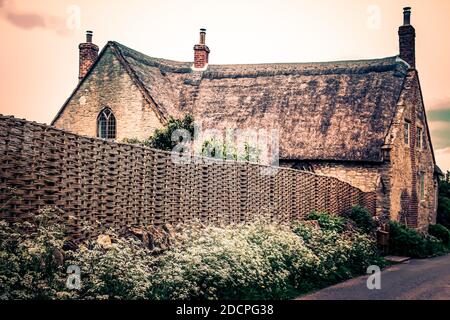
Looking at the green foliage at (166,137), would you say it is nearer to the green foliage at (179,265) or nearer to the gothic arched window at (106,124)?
the gothic arched window at (106,124)

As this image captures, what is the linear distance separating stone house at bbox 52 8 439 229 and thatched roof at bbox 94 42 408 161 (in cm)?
6

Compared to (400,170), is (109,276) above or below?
below

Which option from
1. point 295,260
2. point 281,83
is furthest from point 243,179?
point 281,83

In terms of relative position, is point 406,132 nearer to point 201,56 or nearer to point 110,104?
point 201,56

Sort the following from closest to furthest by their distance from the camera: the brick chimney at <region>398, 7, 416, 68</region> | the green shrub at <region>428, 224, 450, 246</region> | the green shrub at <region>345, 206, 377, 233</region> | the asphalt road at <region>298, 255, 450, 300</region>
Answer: the asphalt road at <region>298, 255, 450, 300</region>
the green shrub at <region>345, 206, 377, 233</region>
the green shrub at <region>428, 224, 450, 246</region>
the brick chimney at <region>398, 7, 416, 68</region>

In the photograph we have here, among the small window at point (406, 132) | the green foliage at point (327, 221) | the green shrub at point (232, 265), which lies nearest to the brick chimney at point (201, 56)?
the small window at point (406, 132)

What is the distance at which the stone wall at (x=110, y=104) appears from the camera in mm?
22109

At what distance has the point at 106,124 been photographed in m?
23.1

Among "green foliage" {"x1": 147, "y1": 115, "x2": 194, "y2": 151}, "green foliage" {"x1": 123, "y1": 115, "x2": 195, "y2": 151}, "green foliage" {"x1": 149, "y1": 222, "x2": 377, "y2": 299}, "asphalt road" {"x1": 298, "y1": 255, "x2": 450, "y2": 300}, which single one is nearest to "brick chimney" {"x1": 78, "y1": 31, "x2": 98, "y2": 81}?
"green foliage" {"x1": 123, "y1": 115, "x2": 195, "y2": 151}

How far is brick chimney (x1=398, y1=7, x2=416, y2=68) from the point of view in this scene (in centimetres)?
2738

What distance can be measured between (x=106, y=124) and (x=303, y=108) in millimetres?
11131

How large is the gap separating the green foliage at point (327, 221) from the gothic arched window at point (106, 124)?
11.2m

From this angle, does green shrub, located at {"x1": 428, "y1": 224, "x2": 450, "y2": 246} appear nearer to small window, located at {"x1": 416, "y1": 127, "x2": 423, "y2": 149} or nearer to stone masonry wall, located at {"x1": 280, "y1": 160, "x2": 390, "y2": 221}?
small window, located at {"x1": 416, "y1": 127, "x2": 423, "y2": 149}

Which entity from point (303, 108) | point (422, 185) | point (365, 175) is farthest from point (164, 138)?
point (422, 185)
